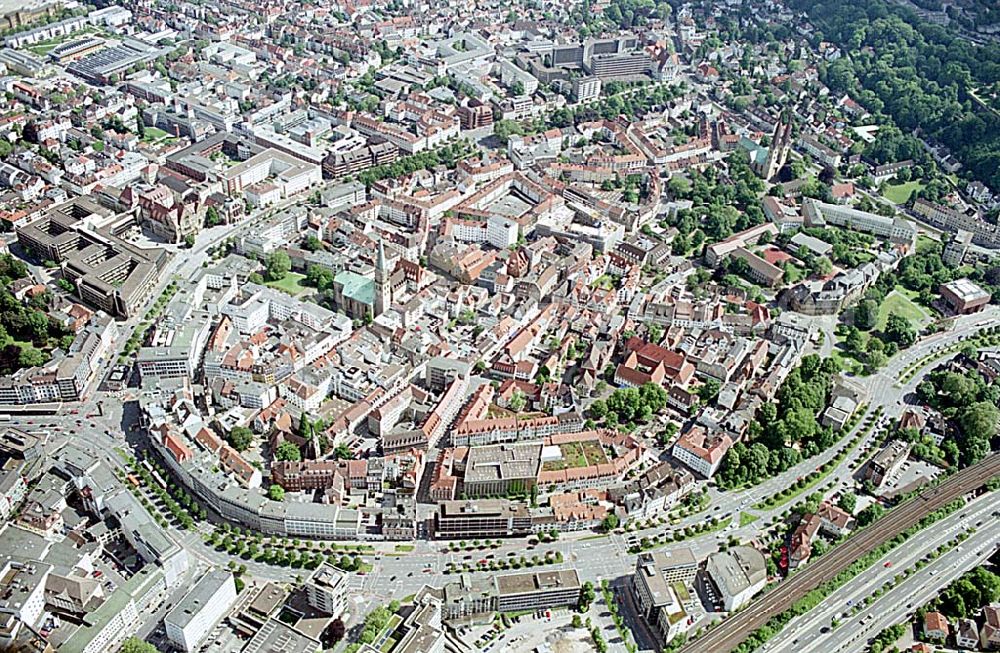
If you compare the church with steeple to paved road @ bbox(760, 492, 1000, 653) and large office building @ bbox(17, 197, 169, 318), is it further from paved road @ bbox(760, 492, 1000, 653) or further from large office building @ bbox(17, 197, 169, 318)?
paved road @ bbox(760, 492, 1000, 653)

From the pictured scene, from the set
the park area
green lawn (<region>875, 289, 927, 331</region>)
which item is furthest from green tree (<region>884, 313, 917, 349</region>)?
the park area

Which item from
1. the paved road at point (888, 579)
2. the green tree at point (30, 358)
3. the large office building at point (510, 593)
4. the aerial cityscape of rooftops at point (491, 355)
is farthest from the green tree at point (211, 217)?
the paved road at point (888, 579)

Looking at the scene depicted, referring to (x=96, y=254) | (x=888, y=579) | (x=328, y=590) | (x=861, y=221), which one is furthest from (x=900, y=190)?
(x=96, y=254)

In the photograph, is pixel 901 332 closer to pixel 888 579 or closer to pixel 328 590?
pixel 888 579

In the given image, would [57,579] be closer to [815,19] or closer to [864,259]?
[864,259]

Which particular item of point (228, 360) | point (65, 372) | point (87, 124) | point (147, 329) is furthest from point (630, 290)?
point (87, 124)
